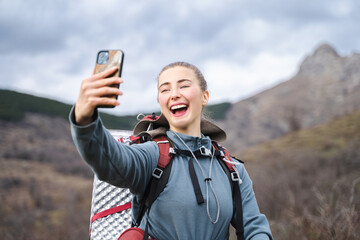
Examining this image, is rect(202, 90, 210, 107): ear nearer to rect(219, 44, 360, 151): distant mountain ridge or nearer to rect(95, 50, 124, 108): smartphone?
rect(95, 50, 124, 108): smartphone

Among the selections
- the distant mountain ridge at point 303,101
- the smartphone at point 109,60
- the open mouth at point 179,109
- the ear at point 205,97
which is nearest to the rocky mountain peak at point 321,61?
the distant mountain ridge at point 303,101

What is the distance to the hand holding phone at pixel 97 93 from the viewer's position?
1269 mm

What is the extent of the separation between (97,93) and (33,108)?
4615cm

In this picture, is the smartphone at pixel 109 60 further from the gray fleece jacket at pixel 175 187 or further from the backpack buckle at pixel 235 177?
the backpack buckle at pixel 235 177

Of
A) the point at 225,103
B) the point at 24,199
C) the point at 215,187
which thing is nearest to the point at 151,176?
the point at 215,187

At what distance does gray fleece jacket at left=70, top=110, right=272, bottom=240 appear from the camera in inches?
56.7

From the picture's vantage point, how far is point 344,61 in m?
66.5

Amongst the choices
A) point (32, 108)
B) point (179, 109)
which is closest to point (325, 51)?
point (32, 108)

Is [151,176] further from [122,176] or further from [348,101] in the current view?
[348,101]

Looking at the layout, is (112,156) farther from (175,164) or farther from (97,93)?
(175,164)

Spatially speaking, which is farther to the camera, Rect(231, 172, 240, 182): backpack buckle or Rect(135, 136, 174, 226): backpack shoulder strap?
Rect(231, 172, 240, 182): backpack buckle

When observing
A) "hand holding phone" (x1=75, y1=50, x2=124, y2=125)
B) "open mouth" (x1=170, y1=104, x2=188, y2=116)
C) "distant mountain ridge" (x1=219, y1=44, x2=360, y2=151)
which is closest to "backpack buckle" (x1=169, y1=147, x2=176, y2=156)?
"open mouth" (x1=170, y1=104, x2=188, y2=116)

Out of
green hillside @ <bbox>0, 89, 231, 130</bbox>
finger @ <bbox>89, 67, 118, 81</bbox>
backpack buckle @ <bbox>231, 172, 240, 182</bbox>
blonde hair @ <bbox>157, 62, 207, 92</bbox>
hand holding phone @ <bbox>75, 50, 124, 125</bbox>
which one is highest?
green hillside @ <bbox>0, 89, 231, 130</bbox>

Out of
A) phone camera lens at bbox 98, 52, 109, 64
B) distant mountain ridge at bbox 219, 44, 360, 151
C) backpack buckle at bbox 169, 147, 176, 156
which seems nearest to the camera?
phone camera lens at bbox 98, 52, 109, 64
